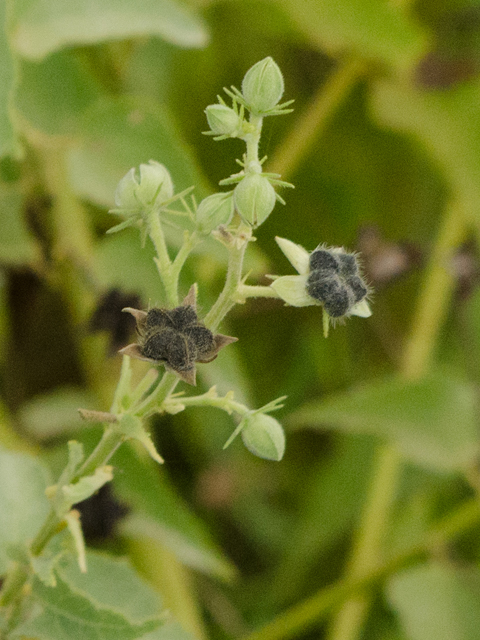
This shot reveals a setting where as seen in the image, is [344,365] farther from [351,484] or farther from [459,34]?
[459,34]

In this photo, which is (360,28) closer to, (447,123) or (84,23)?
(447,123)

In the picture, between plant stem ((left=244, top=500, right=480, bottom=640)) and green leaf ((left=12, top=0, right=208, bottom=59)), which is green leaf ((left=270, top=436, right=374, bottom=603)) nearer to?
plant stem ((left=244, top=500, right=480, bottom=640))

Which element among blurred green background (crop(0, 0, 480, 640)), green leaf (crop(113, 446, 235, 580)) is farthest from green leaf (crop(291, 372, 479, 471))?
green leaf (crop(113, 446, 235, 580))

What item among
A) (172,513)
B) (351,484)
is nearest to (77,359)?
(172,513)

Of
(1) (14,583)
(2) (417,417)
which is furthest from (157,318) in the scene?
(2) (417,417)

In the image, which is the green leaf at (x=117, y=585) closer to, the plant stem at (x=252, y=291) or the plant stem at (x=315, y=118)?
the plant stem at (x=252, y=291)

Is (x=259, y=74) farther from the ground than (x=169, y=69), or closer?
closer

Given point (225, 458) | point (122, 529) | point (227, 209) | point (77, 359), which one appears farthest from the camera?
point (225, 458)

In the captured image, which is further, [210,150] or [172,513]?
[210,150]
